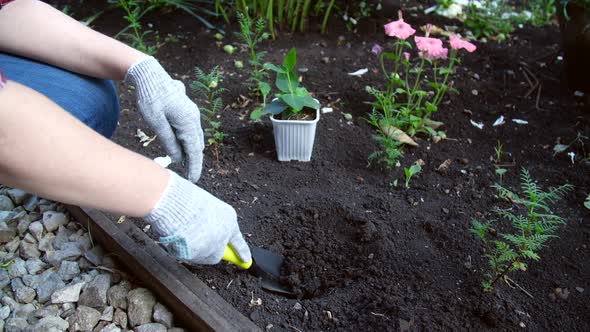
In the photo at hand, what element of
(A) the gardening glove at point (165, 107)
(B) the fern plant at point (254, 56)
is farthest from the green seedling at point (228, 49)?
(A) the gardening glove at point (165, 107)

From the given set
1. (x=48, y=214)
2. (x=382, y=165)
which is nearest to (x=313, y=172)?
(x=382, y=165)

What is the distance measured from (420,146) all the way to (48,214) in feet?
4.46

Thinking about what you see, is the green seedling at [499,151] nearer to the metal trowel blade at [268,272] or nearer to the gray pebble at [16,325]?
the metal trowel blade at [268,272]

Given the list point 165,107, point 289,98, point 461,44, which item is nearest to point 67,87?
point 165,107

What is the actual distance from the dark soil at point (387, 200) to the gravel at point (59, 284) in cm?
22

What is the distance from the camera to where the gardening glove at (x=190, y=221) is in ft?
3.28

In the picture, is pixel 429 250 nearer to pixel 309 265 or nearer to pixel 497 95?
pixel 309 265

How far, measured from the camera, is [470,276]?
1407 mm

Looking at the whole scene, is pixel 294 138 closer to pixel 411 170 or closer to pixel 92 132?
pixel 411 170

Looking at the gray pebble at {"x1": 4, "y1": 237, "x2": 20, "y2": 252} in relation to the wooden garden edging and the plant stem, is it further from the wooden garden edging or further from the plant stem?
the plant stem

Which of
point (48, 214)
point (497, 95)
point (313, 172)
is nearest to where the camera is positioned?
point (48, 214)

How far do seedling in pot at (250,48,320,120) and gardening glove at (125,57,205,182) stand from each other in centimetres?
40

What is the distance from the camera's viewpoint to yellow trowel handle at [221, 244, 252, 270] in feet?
4.27

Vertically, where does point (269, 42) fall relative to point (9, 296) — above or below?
above
